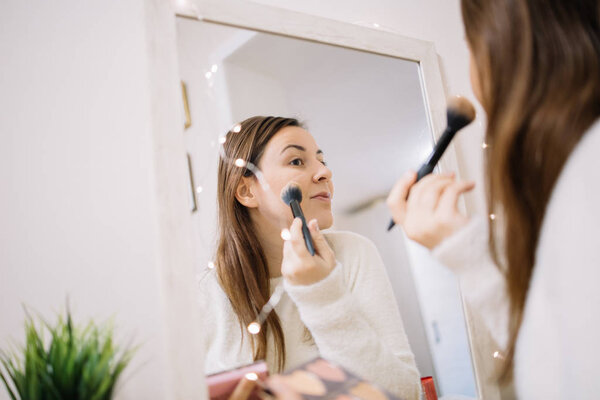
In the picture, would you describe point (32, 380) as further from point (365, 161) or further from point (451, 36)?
point (451, 36)

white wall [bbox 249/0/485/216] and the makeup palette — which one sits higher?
white wall [bbox 249/0/485/216]

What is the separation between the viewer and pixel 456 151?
2.59 feet

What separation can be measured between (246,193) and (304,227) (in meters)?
0.08

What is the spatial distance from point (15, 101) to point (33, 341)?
0.34m

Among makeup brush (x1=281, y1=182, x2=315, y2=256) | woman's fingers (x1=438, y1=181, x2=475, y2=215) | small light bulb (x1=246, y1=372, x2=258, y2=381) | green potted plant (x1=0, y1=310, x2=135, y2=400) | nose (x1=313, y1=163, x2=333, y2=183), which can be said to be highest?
nose (x1=313, y1=163, x2=333, y2=183)

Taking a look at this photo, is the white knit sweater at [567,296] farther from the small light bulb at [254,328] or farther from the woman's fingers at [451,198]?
the small light bulb at [254,328]

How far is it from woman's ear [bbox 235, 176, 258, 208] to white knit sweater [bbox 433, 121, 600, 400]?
1.08 ft

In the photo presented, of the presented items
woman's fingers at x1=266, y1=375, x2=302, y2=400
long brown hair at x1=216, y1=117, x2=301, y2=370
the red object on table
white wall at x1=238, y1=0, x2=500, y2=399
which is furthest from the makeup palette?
white wall at x1=238, y1=0, x2=500, y2=399

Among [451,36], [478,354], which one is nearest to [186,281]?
[478,354]

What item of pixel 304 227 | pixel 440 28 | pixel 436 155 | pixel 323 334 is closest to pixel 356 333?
pixel 323 334

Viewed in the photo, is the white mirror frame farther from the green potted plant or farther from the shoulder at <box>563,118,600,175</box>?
the shoulder at <box>563,118,600,175</box>

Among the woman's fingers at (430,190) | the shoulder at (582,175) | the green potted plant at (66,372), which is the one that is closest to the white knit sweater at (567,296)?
the shoulder at (582,175)

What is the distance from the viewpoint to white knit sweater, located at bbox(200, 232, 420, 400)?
21.1 inches

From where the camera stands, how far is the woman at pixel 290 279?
21.3 inches
